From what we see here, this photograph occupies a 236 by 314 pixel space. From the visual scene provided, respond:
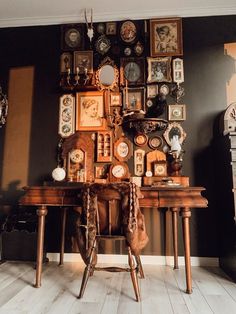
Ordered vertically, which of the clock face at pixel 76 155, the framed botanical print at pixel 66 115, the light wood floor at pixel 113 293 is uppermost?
the framed botanical print at pixel 66 115

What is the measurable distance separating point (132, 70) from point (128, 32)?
495 mm

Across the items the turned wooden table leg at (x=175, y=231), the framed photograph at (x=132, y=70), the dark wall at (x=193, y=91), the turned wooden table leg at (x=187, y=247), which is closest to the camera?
the turned wooden table leg at (x=187, y=247)

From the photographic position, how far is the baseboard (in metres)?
2.90

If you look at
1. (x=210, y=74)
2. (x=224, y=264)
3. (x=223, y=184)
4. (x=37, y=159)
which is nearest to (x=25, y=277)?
(x=37, y=159)

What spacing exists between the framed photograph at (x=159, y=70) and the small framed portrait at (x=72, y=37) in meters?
0.93

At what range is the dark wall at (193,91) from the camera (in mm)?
3002

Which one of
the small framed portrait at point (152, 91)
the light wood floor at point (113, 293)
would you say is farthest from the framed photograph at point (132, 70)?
the light wood floor at point (113, 293)

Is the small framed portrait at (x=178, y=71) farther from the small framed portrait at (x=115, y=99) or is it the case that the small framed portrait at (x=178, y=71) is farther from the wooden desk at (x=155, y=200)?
the wooden desk at (x=155, y=200)

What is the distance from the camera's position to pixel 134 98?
3.19 m

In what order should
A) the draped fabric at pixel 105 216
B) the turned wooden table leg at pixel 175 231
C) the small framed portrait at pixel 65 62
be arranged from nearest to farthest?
the draped fabric at pixel 105 216, the turned wooden table leg at pixel 175 231, the small framed portrait at pixel 65 62

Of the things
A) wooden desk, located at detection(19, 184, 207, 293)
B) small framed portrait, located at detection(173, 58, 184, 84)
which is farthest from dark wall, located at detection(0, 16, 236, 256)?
wooden desk, located at detection(19, 184, 207, 293)

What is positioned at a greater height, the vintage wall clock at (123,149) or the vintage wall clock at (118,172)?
the vintage wall clock at (123,149)

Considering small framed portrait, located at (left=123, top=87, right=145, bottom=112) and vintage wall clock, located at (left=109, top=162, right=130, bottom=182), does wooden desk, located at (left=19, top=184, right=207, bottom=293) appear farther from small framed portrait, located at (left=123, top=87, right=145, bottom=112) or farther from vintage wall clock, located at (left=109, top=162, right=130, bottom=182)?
small framed portrait, located at (left=123, top=87, right=145, bottom=112)

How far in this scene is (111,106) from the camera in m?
3.20
